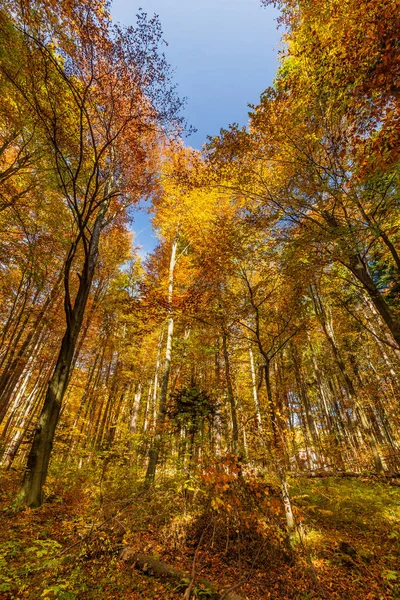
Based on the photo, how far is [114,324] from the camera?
1600 centimetres

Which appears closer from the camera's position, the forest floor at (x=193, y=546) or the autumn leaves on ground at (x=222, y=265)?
the forest floor at (x=193, y=546)

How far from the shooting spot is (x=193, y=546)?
518 cm

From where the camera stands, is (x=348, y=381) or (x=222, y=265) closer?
(x=222, y=265)

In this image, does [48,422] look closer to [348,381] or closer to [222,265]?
[222,265]

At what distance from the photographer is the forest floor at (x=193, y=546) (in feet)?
11.0

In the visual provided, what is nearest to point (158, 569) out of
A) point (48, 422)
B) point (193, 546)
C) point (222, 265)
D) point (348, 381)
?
point (193, 546)

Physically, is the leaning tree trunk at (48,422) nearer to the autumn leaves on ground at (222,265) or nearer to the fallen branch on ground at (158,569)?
the autumn leaves on ground at (222,265)

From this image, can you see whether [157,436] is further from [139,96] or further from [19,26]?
[19,26]

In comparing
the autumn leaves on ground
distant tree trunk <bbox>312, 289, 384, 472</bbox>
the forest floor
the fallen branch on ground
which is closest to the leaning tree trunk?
the autumn leaves on ground

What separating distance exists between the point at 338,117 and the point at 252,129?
200 cm

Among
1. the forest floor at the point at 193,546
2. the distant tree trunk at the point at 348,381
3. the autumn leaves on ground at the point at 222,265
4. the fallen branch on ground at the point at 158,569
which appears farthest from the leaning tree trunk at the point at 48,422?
the distant tree trunk at the point at 348,381

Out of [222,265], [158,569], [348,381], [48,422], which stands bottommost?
[158,569]

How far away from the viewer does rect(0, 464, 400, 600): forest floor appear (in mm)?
3354

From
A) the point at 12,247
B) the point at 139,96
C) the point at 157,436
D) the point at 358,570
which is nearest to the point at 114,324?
the point at 12,247
